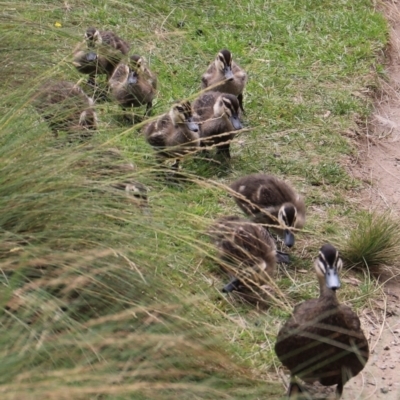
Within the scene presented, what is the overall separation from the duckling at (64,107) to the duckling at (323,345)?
54.9 inches

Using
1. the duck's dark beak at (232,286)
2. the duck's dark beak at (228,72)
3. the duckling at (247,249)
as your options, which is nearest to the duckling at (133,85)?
the duck's dark beak at (228,72)

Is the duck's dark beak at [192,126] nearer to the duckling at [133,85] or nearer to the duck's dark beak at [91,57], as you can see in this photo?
the duckling at [133,85]

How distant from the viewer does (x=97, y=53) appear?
506cm

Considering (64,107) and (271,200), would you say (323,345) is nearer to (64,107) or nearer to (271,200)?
(271,200)

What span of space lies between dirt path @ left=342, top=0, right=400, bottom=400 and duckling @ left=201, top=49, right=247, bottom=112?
3.47 ft

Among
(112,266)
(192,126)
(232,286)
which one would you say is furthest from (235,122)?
(112,266)

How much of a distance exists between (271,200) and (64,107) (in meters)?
1.43

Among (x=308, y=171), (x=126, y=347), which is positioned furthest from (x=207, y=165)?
(x=126, y=347)

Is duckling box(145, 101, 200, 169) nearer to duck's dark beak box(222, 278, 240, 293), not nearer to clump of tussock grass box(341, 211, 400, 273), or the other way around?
clump of tussock grass box(341, 211, 400, 273)

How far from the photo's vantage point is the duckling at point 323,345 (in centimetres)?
396

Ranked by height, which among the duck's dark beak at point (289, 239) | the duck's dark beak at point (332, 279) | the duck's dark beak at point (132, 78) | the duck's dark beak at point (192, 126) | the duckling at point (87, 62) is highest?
the duckling at point (87, 62)

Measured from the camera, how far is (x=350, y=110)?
7246mm

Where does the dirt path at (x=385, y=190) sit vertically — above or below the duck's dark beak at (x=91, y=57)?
below

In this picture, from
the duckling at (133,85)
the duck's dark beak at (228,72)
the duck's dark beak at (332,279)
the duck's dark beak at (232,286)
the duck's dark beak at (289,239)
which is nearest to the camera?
the duck's dark beak at (332,279)
